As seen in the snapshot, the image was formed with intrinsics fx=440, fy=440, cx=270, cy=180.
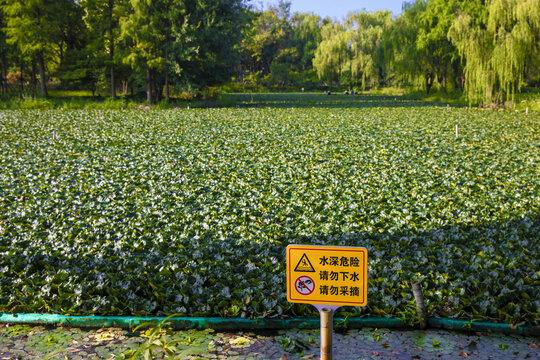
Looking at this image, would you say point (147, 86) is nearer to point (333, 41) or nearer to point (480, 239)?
point (480, 239)

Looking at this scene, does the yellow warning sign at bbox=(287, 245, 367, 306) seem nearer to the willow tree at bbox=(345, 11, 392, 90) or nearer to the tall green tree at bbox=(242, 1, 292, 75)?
the willow tree at bbox=(345, 11, 392, 90)

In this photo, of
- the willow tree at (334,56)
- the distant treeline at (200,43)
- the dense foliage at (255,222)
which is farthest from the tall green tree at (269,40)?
the dense foliage at (255,222)

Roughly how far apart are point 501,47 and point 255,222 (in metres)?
21.8

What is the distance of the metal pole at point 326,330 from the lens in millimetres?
2451

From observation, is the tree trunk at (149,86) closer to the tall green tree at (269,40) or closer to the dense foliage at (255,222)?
the dense foliage at (255,222)

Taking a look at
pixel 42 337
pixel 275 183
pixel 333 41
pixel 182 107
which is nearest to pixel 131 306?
pixel 42 337

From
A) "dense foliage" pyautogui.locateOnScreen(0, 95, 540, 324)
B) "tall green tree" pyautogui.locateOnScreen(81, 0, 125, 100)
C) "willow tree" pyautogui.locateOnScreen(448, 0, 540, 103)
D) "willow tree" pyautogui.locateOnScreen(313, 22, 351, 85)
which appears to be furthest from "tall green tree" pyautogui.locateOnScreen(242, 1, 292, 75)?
"dense foliage" pyautogui.locateOnScreen(0, 95, 540, 324)

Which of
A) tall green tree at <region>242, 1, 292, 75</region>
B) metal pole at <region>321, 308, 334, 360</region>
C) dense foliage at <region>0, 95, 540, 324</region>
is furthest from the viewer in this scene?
tall green tree at <region>242, 1, 292, 75</region>

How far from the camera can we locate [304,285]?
243 centimetres

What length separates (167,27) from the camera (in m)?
28.7

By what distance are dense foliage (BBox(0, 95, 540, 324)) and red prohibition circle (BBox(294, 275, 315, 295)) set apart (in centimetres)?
162

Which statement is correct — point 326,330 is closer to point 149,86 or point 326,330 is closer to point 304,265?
point 304,265

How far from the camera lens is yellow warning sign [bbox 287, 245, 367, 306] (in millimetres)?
2346

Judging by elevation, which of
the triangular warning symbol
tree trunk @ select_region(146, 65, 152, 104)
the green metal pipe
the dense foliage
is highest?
tree trunk @ select_region(146, 65, 152, 104)
